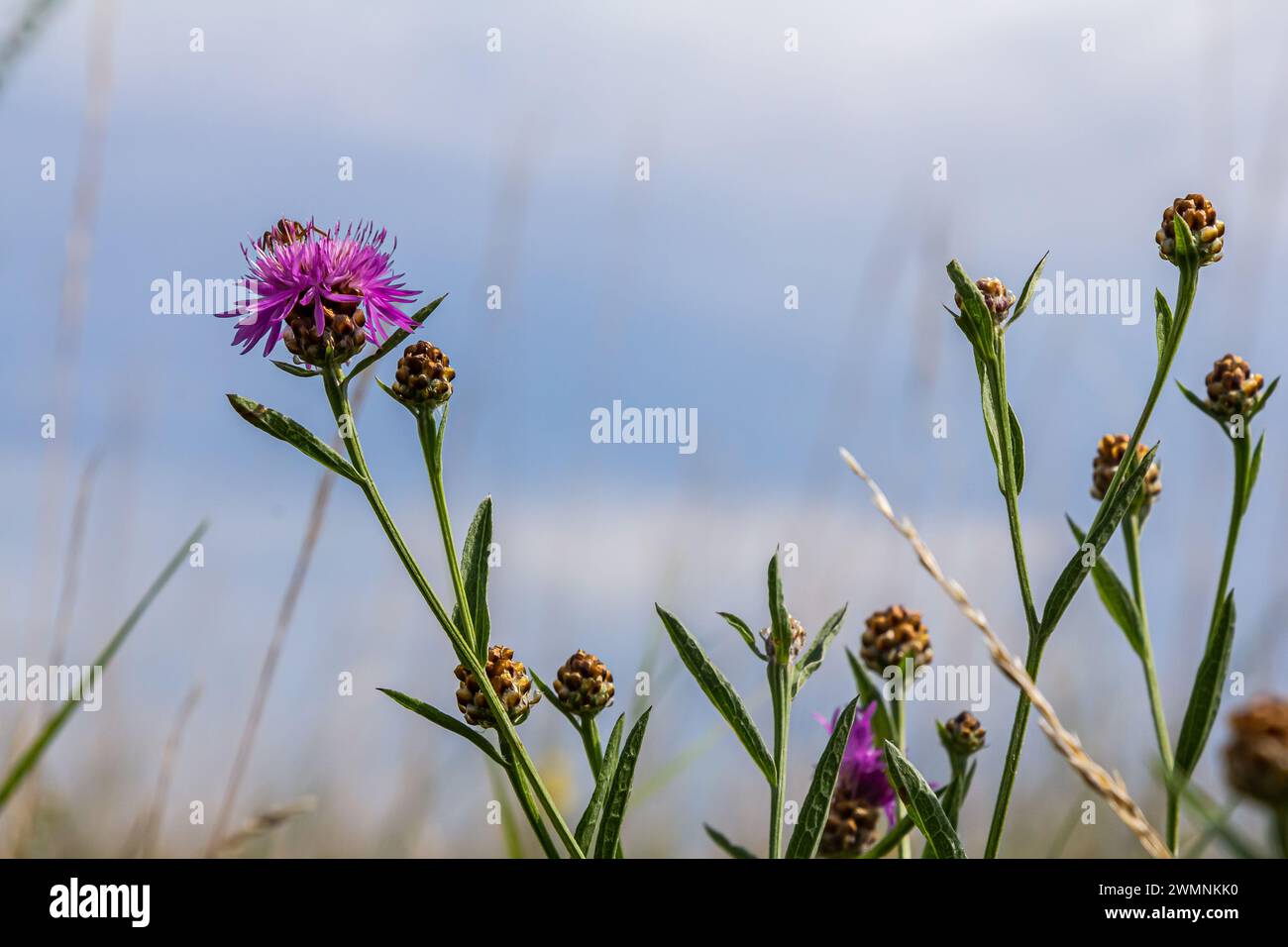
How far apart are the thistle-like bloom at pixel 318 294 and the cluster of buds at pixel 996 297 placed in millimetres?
582

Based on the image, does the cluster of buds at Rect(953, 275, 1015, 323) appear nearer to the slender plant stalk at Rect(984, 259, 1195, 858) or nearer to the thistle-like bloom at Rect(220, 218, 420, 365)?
the slender plant stalk at Rect(984, 259, 1195, 858)

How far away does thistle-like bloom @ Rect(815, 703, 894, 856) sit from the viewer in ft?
4.62

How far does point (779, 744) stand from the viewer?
3.73ft

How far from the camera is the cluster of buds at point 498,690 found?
114 cm

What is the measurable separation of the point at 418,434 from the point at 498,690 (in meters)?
0.27

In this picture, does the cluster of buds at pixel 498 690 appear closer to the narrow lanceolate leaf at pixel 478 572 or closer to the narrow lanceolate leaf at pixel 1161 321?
the narrow lanceolate leaf at pixel 478 572

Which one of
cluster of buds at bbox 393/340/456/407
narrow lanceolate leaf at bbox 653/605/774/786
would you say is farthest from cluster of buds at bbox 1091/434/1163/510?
cluster of buds at bbox 393/340/456/407

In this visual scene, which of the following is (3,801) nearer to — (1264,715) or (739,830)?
(1264,715)

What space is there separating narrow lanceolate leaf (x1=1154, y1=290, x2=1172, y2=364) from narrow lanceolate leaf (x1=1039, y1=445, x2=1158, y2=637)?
0.16 meters

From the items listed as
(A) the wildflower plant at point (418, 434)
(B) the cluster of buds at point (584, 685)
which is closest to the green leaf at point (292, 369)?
(A) the wildflower plant at point (418, 434)

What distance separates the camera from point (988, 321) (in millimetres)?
1175

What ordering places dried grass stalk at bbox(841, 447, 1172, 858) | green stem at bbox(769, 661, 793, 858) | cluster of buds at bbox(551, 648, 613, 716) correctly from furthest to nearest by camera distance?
cluster of buds at bbox(551, 648, 613, 716) → green stem at bbox(769, 661, 793, 858) → dried grass stalk at bbox(841, 447, 1172, 858)

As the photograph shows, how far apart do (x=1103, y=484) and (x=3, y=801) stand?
1.29m
